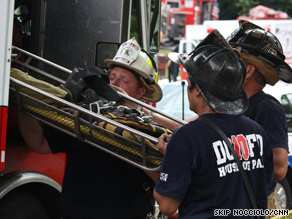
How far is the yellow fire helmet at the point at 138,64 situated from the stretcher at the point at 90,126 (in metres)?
0.69

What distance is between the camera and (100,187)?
2.91m

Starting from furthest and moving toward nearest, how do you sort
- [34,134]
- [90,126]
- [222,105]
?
[34,134]
[90,126]
[222,105]

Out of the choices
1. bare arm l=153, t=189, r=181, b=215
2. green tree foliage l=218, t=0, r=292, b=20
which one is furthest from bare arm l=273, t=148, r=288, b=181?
green tree foliage l=218, t=0, r=292, b=20

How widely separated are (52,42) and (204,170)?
261cm

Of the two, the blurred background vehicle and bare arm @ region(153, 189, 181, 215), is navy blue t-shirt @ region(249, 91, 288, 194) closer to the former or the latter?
bare arm @ region(153, 189, 181, 215)

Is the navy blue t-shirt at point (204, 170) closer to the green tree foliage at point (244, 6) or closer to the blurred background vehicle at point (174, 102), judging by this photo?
the blurred background vehicle at point (174, 102)

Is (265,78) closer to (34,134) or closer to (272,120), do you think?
(272,120)

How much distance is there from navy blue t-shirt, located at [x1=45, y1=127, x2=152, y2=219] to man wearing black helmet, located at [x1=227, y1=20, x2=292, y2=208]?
0.82 meters

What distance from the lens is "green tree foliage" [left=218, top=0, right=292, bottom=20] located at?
140 feet

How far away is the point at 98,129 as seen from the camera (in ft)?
9.11

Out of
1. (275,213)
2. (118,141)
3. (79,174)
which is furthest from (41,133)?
(275,213)

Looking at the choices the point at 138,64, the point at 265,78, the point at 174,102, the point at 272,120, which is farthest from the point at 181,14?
the point at 272,120

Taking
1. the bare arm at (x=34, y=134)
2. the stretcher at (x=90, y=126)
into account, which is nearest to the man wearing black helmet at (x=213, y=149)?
the stretcher at (x=90, y=126)

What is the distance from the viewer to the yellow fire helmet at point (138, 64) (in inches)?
139
